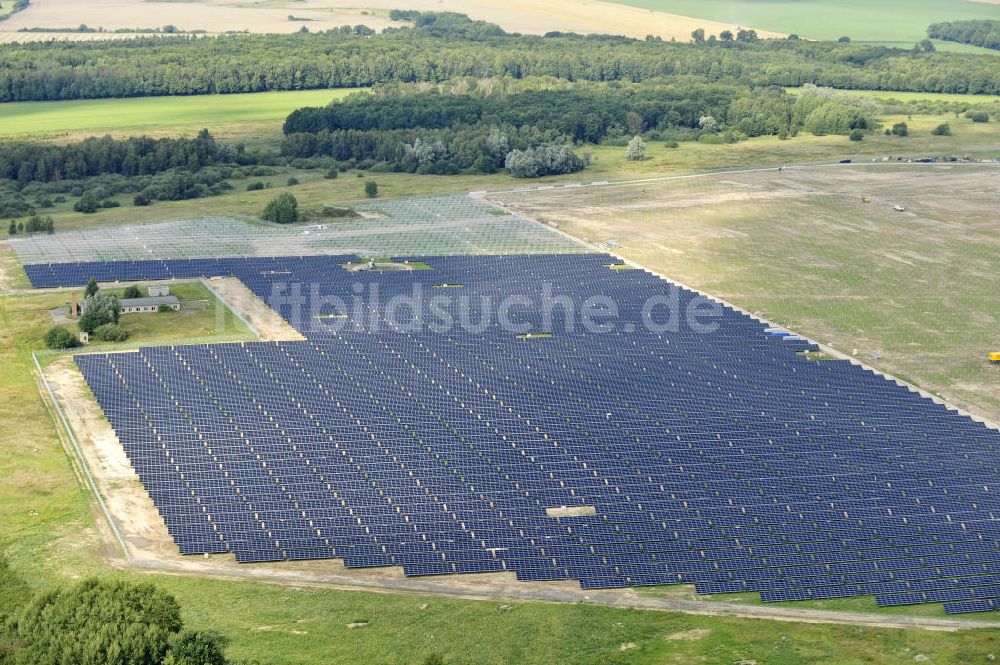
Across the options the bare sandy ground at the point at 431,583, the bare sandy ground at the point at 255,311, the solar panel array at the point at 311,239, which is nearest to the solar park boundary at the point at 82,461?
the bare sandy ground at the point at 431,583

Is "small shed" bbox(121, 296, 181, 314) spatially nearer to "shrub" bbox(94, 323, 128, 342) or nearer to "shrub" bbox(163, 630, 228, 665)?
"shrub" bbox(94, 323, 128, 342)

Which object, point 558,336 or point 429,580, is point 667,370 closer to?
point 558,336

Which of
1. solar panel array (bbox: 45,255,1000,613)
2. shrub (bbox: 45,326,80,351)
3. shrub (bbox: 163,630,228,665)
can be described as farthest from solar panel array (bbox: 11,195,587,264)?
shrub (bbox: 163,630,228,665)

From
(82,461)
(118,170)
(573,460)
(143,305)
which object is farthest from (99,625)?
(118,170)

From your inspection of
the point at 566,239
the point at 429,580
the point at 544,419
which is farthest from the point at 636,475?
the point at 566,239

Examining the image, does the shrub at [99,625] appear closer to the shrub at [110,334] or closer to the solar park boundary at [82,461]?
the solar park boundary at [82,461]

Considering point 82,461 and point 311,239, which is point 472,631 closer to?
point 82,461
